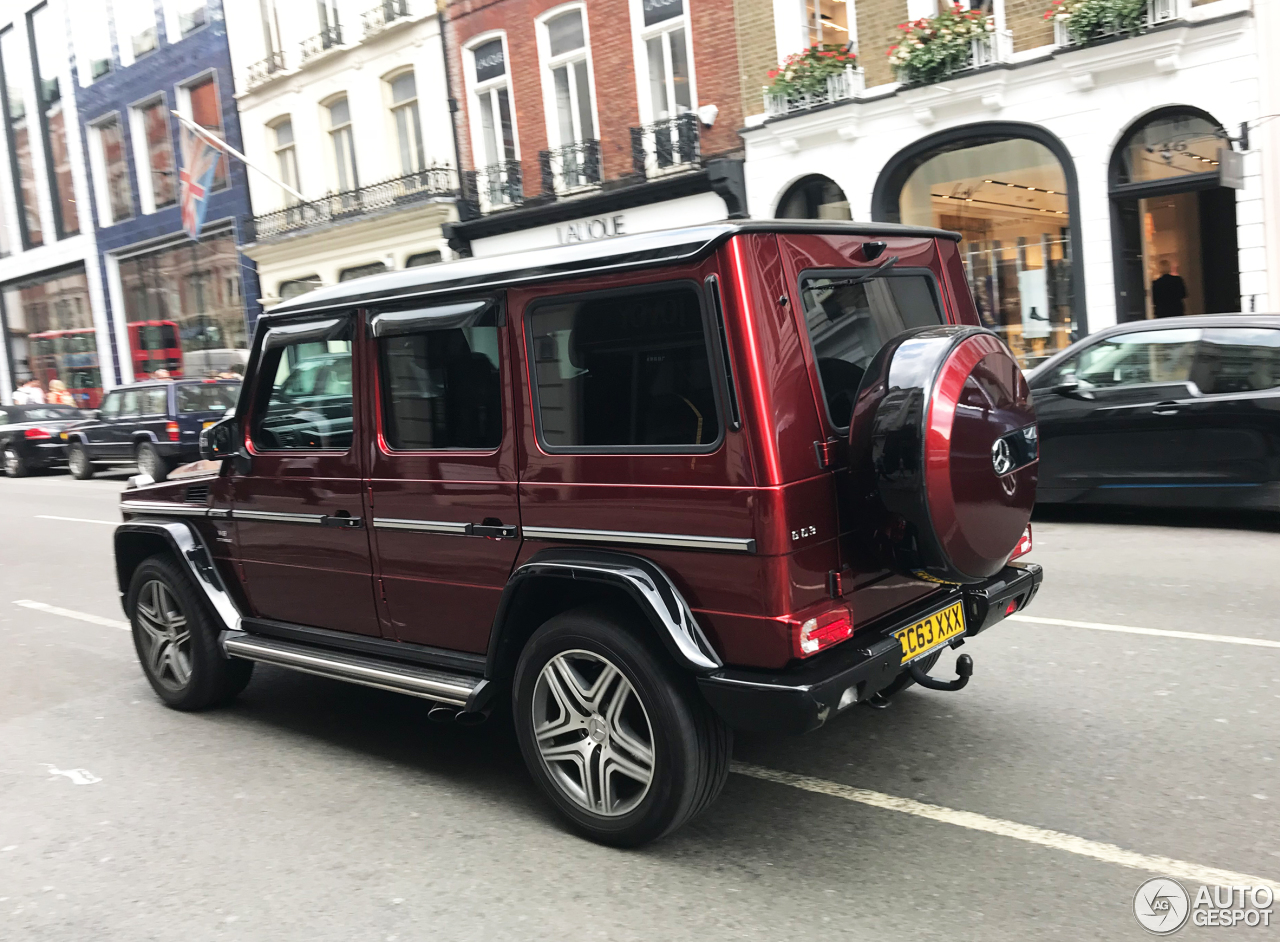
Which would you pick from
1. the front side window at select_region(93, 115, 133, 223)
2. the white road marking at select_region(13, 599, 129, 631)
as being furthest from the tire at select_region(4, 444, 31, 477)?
the white road marking at select_region(13, 599, 129, 631)

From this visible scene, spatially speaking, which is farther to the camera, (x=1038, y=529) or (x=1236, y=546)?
(x=1038, y=529)

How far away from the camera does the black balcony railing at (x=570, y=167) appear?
20422mm

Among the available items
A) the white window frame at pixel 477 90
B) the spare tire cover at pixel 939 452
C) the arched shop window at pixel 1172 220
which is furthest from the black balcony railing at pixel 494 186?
the spare tire cover at pixel 939 452

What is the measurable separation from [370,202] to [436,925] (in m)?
23.6

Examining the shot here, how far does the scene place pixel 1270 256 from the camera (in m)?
13.4

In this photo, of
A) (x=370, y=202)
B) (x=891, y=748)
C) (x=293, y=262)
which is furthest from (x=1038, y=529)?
(x=293, y=262)

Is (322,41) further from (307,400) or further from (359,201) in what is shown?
(307,400)

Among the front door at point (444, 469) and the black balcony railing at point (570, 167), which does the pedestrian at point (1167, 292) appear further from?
the front door at point (444, 469)

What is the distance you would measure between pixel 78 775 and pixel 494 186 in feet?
61.8

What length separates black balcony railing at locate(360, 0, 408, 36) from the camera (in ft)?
77.4

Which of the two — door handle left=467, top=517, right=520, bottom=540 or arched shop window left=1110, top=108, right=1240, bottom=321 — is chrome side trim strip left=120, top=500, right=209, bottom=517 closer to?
door handle left=467, top=517, right=520, bottom=540

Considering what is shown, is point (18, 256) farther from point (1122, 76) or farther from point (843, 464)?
point (843, 464)

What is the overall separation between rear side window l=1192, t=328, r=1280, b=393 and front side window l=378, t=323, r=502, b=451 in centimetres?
649

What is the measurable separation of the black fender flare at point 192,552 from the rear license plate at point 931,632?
3.10 meters
